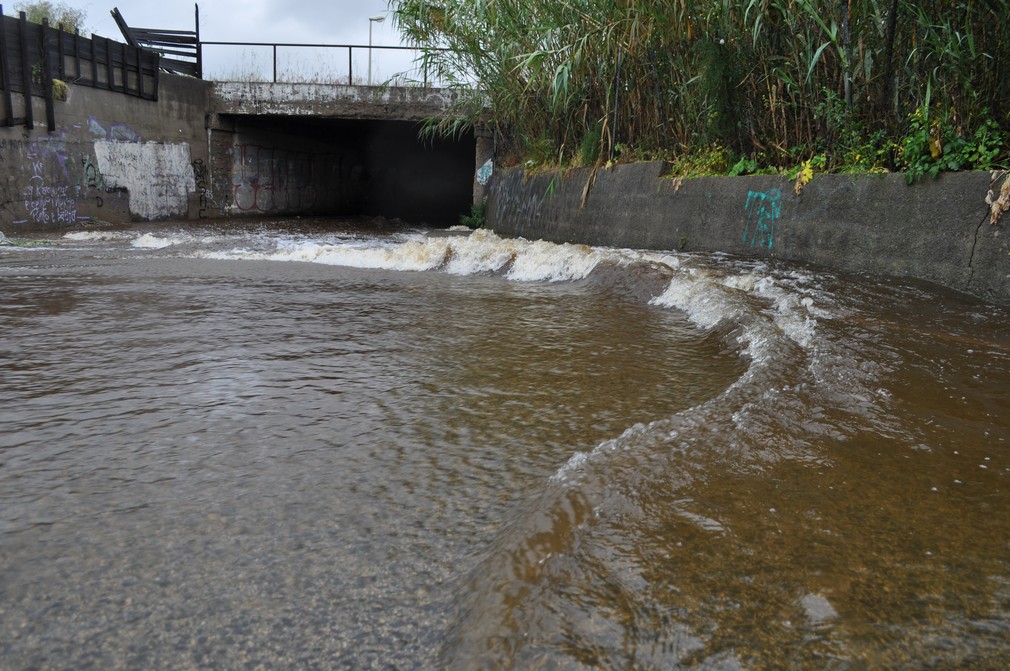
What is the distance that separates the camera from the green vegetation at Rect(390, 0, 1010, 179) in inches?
210

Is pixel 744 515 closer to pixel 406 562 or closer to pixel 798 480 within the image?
pixel 798 480

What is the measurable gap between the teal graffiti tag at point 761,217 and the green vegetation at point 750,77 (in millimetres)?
298

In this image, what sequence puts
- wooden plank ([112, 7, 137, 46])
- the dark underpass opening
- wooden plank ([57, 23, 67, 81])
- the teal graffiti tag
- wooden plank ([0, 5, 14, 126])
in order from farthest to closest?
the dark underpass opening → wooden plank ([112, 7, 137, 46]) → wooden plank ([57, 23, 67, 81]) → wooden plank ([0, 5, 14, 126]) → the teal graffiti tag

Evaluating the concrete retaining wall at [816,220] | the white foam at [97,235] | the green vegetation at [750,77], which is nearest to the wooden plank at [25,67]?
the white foam at [97,235]

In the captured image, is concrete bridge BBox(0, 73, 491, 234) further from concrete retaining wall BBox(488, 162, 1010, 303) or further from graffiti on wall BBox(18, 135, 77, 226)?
concrete retaining wall BBox(488, 162, 1010, 303)

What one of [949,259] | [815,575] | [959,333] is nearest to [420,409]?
[815,575]

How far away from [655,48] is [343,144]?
650 inches

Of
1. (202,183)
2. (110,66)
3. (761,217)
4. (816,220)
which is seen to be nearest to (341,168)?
(202,183)

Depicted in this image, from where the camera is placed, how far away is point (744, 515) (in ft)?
6.48

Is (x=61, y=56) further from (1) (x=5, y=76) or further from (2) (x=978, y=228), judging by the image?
(2) (x=978, y=228)

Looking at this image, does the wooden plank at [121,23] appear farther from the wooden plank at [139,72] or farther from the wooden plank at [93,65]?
the wooden plank at [93,65]

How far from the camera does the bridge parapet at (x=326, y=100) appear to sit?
58.4ft

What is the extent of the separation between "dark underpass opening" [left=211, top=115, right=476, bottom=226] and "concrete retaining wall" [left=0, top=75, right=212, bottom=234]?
2.75ft

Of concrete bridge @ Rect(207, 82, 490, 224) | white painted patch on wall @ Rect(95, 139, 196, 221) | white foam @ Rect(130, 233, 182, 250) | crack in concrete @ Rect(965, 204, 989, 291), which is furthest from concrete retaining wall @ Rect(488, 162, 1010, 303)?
white painted patch on wall @ Rect(95, 139, 196, 221)
